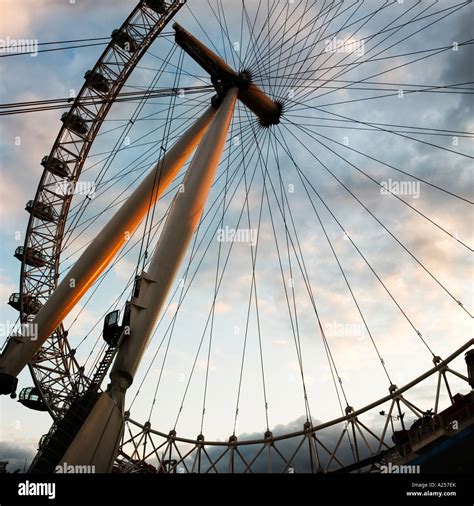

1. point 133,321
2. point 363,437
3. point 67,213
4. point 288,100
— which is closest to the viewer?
point 133,321

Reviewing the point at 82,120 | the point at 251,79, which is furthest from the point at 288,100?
the point at 82,120

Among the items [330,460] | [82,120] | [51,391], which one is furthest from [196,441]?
[82,120]

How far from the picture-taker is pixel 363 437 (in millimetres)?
19828

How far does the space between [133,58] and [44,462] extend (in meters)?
27.9

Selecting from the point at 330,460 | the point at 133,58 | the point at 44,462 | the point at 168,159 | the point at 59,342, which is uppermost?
the point at 133,58

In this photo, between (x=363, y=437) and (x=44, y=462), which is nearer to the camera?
(x=44, y=462)

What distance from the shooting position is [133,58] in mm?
34281

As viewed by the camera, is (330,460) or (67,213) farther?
(67,213)

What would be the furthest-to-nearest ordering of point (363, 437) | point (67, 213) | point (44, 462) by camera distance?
1. point (67, 213)
2. point (363, 437)
3. point (44, 462)

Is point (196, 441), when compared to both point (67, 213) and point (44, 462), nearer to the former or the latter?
point (44, 462)

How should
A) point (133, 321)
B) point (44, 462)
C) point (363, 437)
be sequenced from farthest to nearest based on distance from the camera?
point (363, 437), point (133, 321), point (44, 462)

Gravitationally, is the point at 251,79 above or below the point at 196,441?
above

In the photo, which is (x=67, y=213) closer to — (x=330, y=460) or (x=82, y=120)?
(x=82, y=120)

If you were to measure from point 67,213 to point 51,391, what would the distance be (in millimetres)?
13354
